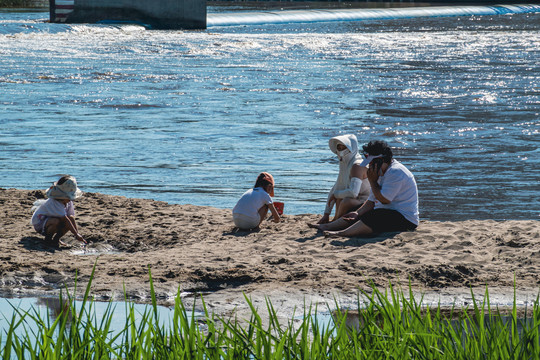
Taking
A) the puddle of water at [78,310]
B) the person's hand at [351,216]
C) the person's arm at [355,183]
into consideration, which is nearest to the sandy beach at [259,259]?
the puddle of water at [78,310]

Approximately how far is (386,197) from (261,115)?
34.1ft

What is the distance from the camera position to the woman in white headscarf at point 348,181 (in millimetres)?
8320

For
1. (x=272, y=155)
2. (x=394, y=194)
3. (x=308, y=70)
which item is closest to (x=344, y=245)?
(x=394, y=194)

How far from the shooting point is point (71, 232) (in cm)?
833

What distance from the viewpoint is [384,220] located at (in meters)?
7.96

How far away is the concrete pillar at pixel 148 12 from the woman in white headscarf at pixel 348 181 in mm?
36450

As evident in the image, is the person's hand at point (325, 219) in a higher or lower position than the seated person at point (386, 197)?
lower

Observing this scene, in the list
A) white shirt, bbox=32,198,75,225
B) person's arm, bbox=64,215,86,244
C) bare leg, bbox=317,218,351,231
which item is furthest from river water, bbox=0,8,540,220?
white shirt, bbox=32,198,75,225

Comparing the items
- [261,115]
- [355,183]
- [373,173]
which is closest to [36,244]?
[355,183]

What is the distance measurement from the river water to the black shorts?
64.8 inches

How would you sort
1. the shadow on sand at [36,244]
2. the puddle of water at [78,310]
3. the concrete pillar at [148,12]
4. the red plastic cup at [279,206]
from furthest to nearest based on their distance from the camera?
the concrete pillar at [148,12]
the red plastic cup at [279,206]
the shadow on sand at [36,244]
the puddle of water at [78,310]

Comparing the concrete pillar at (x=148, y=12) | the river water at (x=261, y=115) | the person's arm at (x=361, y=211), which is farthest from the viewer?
the concrete pillar at (x=148, y=12)

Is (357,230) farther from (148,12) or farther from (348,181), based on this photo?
(148,12)

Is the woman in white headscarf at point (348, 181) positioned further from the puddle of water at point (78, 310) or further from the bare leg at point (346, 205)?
the puddle of water at point (78, 310)
